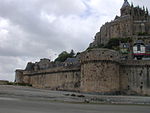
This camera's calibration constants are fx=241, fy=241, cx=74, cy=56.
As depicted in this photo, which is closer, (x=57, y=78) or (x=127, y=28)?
(x=57, y=78)

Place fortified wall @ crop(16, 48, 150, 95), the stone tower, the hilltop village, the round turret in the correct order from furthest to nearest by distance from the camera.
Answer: the stone tower → the hilltop village → fortified wall @ crop(16, 48, 150, 95) → the round turret

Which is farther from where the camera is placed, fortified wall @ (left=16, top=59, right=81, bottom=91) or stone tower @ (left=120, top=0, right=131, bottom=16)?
stone tower @ (left=120, top=0, right=131, bottom=16)

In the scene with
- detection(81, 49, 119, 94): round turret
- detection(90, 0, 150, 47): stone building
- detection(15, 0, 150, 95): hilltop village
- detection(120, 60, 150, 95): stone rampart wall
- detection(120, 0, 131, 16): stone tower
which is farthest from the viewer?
detection(120, 0, 131, 16): stone tower

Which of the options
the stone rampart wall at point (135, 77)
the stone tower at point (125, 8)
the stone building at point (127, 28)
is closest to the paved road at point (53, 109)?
the stone rampart wall at point (135, 77)

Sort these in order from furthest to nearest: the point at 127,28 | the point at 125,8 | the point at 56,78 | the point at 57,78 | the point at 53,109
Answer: the point at 125,8
the point at 127,28
the point at 56,78
the point at 57,78
the point at 53,109

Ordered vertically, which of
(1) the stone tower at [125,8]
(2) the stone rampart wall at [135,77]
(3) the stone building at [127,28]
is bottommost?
(2) the stone rampart wall at [135,77]

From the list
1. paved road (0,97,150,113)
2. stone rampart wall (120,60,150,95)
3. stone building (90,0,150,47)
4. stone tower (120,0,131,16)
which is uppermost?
stone tower (120,0,131,16)

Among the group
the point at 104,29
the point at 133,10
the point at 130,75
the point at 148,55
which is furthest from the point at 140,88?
the point at 133,10

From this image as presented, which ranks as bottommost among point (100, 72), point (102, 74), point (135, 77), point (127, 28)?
point (135, 77)

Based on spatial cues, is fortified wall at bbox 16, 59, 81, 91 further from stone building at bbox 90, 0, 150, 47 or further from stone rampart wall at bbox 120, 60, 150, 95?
stone building at bbox 90, 0, 150, 47

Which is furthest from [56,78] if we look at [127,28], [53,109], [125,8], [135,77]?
[125,8]

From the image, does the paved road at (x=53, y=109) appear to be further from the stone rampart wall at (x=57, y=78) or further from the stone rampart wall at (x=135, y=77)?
the stone rampart wall at (x=57, y=78)

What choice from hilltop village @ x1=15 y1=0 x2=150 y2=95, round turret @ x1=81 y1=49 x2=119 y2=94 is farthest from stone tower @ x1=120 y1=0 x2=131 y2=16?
round turret @ x1=81 y1=49 x2=119 y2=94

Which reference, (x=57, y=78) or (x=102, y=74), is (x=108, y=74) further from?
(x=57, y=78)
